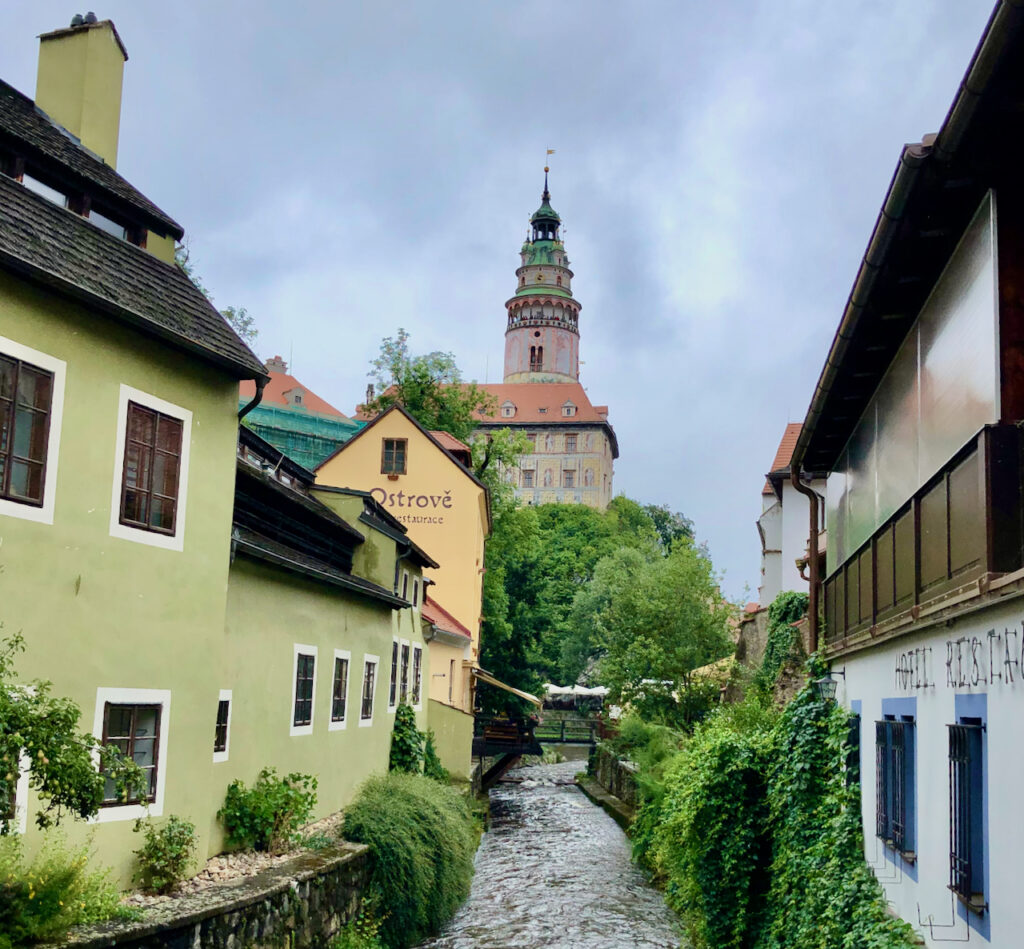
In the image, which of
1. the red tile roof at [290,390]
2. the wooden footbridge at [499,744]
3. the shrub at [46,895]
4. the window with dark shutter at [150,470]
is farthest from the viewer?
the red tile roof at [290,390]

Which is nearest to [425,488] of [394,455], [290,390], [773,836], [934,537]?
[394,455]

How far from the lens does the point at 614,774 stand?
118ft

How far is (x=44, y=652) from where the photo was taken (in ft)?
30.7

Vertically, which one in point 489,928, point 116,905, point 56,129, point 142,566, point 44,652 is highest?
point 56,129

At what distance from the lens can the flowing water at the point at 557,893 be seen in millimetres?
16328

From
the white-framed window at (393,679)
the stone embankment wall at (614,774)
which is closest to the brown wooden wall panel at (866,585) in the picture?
the white-framed window at (393,679)

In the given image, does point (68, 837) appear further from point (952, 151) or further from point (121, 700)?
point (952, 151)

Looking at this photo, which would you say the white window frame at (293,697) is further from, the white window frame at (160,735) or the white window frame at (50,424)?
the white window frame at (50,424)

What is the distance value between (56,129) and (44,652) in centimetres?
637

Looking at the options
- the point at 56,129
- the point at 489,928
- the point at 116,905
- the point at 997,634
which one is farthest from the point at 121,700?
the point at 489,928

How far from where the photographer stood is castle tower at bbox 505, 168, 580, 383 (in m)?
135

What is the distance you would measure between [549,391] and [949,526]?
400 ft

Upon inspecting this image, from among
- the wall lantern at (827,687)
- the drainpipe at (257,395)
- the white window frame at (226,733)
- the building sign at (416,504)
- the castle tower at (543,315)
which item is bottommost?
the white window frame at (226,733)

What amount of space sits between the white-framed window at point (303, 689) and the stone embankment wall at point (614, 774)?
13236mm
